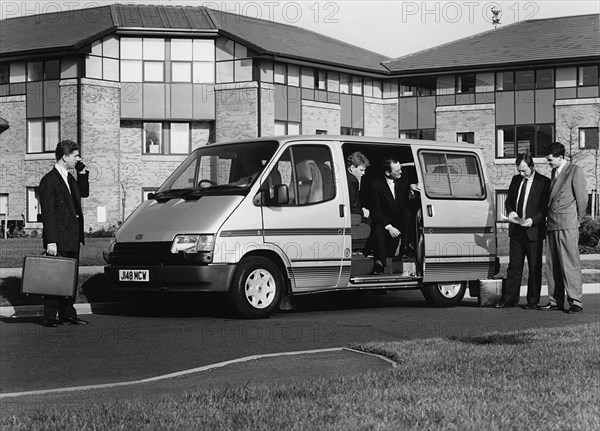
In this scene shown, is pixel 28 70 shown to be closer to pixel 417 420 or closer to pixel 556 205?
pixel 556 205

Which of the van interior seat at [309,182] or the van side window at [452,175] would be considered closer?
the van interior seat at [309,182]

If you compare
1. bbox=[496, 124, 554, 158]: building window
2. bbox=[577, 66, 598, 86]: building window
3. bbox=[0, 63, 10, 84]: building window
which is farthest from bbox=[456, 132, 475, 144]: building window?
Answer: bbox=[0, 63, 10, 84]: building window

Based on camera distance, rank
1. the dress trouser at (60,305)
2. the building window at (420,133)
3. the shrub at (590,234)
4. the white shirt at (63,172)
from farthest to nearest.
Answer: the building window at (420,133) → the shrub at (590,234) → the white shirt at (63,172) → the dress trouser at (60,305)

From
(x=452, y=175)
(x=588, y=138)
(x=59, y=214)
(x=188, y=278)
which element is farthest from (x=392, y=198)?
(x=588, y=138)

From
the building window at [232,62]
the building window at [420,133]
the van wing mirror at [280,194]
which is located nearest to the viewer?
the van wing mirror at [280,194]

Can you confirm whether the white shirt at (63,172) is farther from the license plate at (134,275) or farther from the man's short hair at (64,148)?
→ the license plate at (134,275)

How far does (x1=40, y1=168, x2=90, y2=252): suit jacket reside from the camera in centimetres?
1170

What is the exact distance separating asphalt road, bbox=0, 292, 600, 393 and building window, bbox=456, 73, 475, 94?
125ft

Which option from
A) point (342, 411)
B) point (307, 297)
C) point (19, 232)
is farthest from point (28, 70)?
point (342, 411)

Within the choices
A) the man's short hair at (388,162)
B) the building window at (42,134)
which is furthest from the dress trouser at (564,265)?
the building window at (42,134)

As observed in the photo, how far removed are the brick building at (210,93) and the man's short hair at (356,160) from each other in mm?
32503

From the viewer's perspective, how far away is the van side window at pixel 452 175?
48.1 feet

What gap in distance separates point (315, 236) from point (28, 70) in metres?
37.4

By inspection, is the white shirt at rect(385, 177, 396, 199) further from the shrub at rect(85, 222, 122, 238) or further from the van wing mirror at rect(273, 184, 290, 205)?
the shrub at rect(85, 222, 122, 238)
